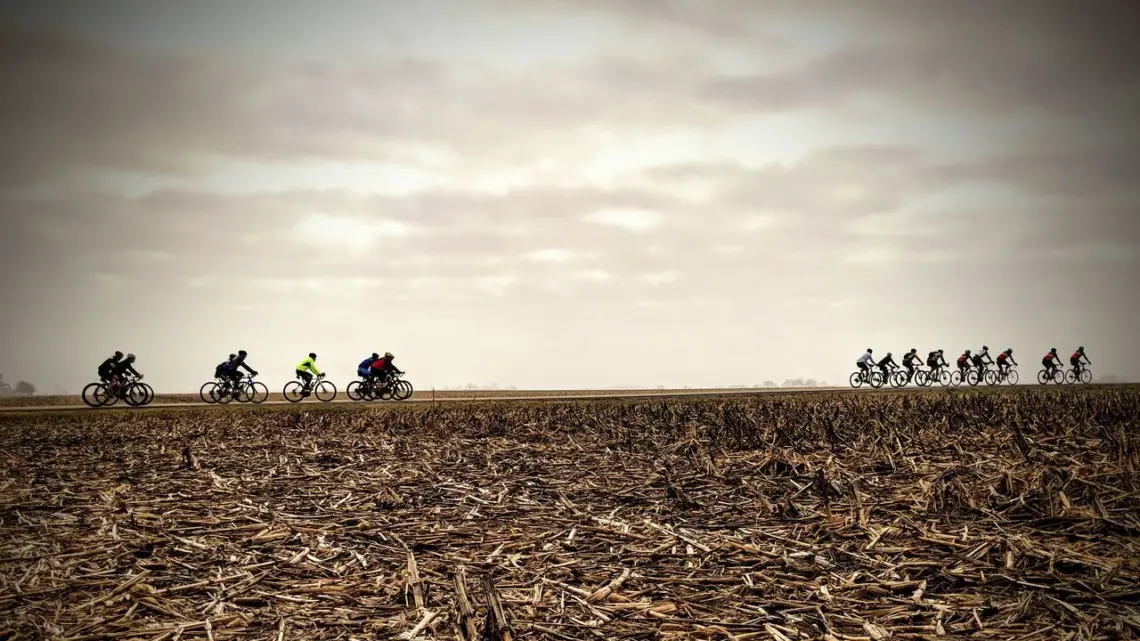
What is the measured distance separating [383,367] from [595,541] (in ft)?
115

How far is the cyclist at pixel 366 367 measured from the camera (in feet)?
131

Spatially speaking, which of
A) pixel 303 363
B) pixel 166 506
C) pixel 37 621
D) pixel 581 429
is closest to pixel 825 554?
pixel 37 621

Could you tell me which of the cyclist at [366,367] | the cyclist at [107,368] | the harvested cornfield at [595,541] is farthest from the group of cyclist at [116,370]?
the harvested cornfield at [595,541]

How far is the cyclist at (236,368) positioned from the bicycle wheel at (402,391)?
6974 millimetres

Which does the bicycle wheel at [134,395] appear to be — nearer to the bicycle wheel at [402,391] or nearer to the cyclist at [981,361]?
the bicycle wheel at [402,391]

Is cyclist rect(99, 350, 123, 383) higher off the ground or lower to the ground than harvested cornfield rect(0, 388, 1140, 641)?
higher

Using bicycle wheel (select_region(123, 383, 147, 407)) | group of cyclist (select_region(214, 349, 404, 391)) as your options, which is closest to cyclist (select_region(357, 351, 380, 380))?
group of cyclist (select_region(214, 349, 404, 391))

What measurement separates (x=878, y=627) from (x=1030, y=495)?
A: 414 centimetres

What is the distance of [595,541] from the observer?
6.83m

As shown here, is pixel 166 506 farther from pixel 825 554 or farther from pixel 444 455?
pixel 825 554

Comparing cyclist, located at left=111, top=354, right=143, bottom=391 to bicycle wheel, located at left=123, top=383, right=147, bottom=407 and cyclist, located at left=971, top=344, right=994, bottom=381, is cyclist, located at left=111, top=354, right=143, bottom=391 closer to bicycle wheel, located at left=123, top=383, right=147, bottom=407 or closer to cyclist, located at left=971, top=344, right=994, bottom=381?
bicycle wheel, located at left=123, top=383, right=147, bottom=407

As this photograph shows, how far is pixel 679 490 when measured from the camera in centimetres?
870

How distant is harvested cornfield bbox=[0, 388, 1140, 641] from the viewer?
16.7ft

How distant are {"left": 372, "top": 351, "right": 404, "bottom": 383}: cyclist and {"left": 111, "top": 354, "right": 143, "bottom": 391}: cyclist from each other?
35.2ft
